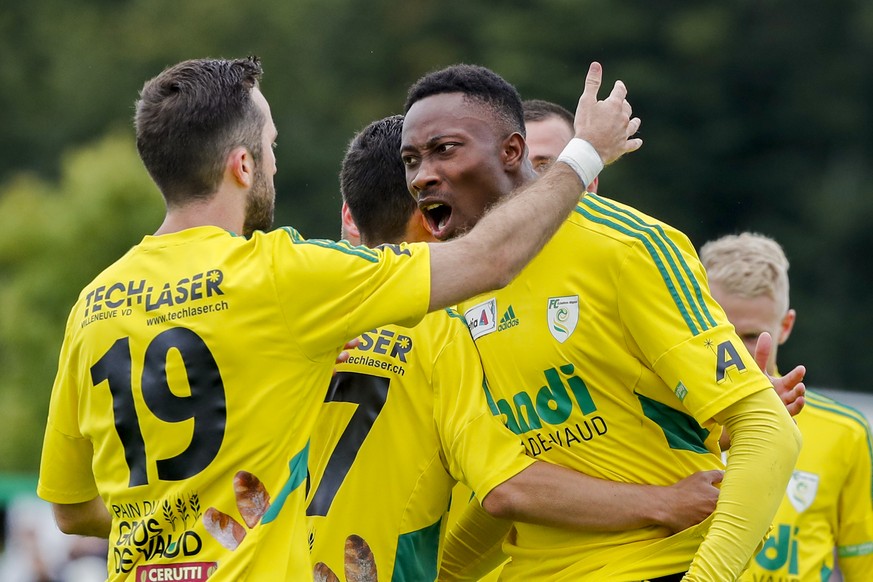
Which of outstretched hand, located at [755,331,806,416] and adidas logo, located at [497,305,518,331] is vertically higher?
adidas logo, located at [497,305,518,331]

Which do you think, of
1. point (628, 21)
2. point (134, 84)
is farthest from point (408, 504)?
point (134, 84)

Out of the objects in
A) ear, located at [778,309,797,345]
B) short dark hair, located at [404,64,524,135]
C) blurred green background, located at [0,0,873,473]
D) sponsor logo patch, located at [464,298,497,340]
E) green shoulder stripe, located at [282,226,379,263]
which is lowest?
sponsor logo patch, located at [464,298,497,340]

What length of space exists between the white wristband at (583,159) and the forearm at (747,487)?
0.86 meters

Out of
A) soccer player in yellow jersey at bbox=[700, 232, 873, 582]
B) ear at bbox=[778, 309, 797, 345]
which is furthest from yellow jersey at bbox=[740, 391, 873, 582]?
ear at bbox=[778, 309, 797, 345]

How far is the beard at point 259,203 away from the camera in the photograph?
4512 millimetres

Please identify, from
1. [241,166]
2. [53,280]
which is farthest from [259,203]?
[53,280]

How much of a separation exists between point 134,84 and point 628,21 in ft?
44.1

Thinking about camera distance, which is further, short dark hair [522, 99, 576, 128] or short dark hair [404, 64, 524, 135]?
short dark hair [522, 99, 576, 128]

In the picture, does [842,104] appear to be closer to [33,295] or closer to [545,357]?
[33,295]

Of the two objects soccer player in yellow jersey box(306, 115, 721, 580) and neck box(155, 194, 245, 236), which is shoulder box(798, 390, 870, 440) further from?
neck box(155, 194, 245, 236)

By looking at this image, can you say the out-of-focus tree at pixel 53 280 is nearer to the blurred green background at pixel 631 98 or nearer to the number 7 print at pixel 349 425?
the blurred green background at pixel 631 98

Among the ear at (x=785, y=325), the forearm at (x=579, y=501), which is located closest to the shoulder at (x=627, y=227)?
the forearm at (x=579, y=501)

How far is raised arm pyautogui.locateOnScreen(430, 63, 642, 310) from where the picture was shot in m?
4.31

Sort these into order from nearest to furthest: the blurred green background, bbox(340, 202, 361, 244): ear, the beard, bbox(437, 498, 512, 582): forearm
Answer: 1. the beard
2. bbox(437, 498, 512, 582): forearm
3. bbox(340, 202, 361, 244): ear
4. the blurred green background
